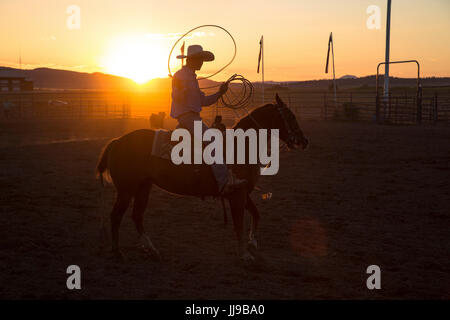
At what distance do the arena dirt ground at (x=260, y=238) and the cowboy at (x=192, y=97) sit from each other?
998mm

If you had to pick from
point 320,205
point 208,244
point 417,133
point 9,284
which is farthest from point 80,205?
point 417,133

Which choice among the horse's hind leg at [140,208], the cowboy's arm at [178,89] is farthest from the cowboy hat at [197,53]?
the horse's hind leg at [140,208]

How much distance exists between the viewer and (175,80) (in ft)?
18.3

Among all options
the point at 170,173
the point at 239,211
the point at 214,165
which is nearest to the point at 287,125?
the point at 214,165

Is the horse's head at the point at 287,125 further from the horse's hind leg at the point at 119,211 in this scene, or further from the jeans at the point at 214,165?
the horse's hind leg at the point at 119,211

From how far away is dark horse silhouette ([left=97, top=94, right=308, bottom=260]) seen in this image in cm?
579

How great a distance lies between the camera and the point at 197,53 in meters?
5.52

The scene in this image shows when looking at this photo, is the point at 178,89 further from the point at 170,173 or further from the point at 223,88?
the point at 170,173

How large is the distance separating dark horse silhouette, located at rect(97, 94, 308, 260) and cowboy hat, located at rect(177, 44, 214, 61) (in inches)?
35.4

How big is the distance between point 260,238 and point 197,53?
8.93 ft

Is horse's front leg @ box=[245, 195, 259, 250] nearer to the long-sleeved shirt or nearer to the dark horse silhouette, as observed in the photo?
the dark horse silhouette

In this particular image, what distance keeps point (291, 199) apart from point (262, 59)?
Answer: 27.7 m

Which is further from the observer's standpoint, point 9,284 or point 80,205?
point 80,205
